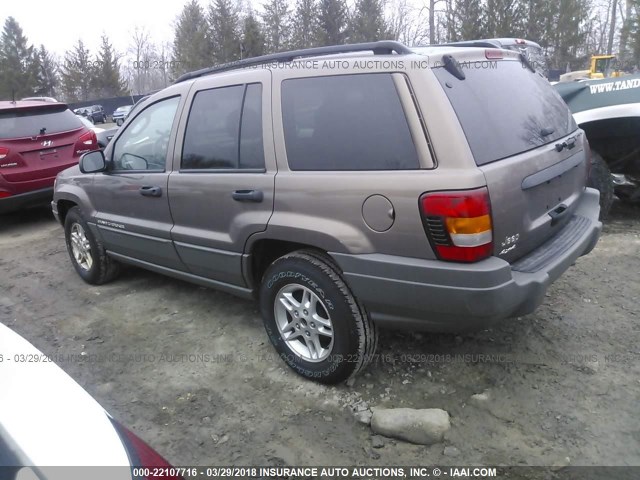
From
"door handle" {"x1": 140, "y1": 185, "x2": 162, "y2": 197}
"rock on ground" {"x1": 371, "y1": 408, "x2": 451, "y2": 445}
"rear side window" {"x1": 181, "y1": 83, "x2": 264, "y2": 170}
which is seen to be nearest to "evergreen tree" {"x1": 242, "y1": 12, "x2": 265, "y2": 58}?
"door handle" {"x1": 140, "y1": 185, "x2": 162, "y2": 197}

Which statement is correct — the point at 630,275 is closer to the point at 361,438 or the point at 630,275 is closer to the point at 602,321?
the point at 602,321

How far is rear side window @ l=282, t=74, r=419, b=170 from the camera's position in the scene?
2486 millimetres

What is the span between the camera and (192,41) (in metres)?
38.6

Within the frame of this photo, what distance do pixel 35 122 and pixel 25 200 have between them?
1157 mm

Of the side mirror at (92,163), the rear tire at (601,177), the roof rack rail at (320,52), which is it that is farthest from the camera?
the rear tire at (601,177)

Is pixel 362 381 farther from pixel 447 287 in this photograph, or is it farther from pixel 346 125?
pixel 346 125

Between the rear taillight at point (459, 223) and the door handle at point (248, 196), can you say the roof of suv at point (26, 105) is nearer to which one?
the door handle at point (248, 196)

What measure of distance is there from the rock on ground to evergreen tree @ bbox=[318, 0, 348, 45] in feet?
115

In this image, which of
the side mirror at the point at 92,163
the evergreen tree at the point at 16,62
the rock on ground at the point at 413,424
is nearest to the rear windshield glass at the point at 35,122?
the side mirror at the point at 92,163

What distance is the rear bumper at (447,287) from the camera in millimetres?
2328

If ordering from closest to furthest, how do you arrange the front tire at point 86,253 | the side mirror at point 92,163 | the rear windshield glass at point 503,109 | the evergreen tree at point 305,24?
1. the rear windshield glass at point 503,109
2. the side mirror at point 92,163
3. the front tire at point 86,253
4. the evergreen tree at point 305,24

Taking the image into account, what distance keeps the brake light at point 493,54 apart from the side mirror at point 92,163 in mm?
3043

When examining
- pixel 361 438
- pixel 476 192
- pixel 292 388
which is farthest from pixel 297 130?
pixel 361 438

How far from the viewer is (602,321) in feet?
11.5
